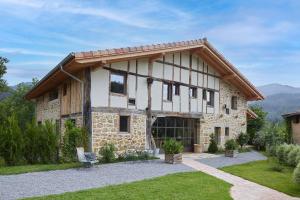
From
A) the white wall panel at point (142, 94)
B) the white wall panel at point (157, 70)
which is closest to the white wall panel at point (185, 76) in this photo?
the white wall panel at point (157, 70)

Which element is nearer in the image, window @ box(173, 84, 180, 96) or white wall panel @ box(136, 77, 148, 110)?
white wall panel @ box(136, 77, 148, 110)

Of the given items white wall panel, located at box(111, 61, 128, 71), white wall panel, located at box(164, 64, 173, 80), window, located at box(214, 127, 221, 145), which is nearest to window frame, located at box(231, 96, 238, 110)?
window, located at box(214, 127, 221, 145)

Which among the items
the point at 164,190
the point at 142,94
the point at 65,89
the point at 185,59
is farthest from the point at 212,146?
the point at 164,190

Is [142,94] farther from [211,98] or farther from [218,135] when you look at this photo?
[218,135]

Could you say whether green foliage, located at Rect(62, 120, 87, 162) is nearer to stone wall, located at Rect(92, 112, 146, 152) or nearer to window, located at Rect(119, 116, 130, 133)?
stone wall, located at Rect(92, 112, 146, 152)

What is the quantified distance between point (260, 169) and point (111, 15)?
30.0 feet

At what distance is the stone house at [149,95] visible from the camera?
17703 mm

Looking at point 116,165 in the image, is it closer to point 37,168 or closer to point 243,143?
point 37,168

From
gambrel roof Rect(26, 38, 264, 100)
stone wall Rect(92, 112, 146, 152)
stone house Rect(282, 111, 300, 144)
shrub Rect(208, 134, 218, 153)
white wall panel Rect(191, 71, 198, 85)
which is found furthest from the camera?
stone house Rect(282, 111, 300, 144)

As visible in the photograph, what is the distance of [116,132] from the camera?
1831 cm

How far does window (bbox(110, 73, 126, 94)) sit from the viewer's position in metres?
18.4

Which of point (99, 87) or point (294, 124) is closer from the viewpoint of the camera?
point (99, 87)

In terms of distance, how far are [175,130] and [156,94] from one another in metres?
3.33

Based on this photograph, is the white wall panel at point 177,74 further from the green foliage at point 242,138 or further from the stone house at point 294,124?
the stone house at point 294,124
